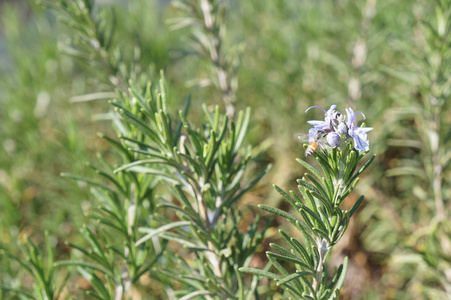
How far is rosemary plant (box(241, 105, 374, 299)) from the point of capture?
1.92 feet

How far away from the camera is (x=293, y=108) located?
1695mm

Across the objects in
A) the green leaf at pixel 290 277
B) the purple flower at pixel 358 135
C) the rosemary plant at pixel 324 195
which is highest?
the purple flower at pixel 358 135

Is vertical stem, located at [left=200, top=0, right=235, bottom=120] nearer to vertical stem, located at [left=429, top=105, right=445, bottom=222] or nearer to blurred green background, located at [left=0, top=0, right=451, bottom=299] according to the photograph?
blurred green background, located at [left=0, top=0, right=451, bottom=299]

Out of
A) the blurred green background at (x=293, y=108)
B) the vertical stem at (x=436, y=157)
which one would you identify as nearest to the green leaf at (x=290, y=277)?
the blurred green background at (x=293, y=108)

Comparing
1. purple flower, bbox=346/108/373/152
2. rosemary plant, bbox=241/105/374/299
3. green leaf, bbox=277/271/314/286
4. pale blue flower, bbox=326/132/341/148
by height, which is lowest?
green leaf, bbox=277/271/314/286

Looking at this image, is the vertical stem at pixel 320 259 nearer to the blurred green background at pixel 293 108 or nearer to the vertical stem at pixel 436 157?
the blurred green background at pixel 293 108

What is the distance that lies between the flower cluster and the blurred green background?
0.70 metres

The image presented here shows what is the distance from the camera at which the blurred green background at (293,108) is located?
1333mm

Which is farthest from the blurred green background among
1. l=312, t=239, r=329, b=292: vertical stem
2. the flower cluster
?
the flower cluster

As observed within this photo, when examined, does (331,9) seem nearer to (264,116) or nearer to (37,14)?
(264,116)

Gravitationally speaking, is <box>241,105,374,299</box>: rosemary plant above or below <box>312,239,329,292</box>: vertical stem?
above

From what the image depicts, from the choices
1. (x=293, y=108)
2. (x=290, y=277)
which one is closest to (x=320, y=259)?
(x=290, y=277)

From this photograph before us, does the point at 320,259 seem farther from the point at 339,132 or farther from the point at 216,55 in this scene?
the point at 216,55

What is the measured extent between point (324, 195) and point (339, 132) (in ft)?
0.34
